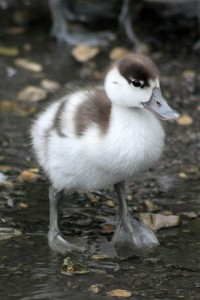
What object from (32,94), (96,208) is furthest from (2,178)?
(32,94)

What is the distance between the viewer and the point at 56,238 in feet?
13.1

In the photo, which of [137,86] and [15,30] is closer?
[137,86]

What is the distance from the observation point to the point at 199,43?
6859 millimetres

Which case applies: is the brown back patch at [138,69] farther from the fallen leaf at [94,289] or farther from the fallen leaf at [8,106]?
the fallen leaf at [8,106]

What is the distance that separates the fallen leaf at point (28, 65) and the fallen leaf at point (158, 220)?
98.7 inches

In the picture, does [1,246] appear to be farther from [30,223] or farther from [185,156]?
[185,156]

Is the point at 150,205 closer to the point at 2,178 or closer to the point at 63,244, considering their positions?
the point at 63,244

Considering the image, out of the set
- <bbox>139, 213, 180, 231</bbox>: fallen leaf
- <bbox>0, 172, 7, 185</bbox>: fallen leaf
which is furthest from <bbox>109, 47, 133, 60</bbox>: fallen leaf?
<bbox>139, 213, 180, 231</bbox>: fallen leaf

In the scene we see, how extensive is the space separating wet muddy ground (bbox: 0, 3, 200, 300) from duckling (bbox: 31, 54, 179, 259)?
11 cm

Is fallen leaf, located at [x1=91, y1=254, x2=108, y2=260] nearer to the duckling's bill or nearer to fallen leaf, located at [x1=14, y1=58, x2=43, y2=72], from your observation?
the duckling's bill

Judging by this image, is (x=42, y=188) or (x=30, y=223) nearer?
(x=30, y=223)

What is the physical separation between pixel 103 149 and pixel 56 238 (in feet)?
1.76

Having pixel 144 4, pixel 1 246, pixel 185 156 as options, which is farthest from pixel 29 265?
pixel 144 4

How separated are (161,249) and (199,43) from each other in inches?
127
